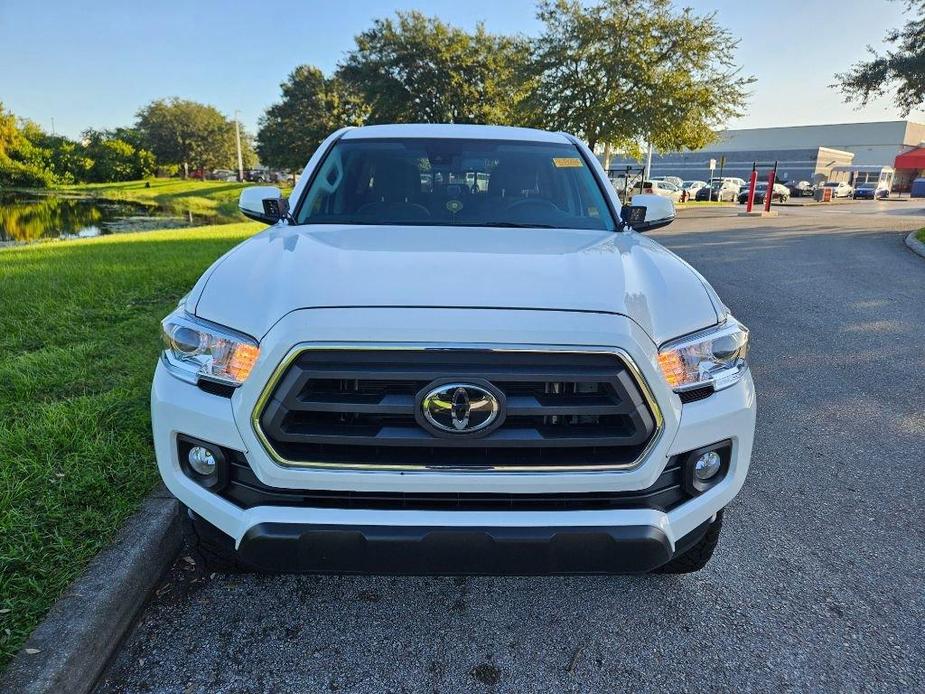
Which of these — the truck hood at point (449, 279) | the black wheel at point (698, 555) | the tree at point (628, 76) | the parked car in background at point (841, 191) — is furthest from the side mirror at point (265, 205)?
the parked car in background at point (841, 191)

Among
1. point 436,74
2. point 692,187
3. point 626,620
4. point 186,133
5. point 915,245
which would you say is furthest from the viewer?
point 186,133

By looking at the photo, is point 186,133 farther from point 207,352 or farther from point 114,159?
point 207,352

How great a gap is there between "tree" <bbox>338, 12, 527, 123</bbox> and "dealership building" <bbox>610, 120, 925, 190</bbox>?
35.7m

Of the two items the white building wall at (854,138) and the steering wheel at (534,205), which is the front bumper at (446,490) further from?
the white building wall at (854,138)

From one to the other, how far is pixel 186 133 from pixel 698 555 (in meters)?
88.7

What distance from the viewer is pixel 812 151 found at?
6212 cm

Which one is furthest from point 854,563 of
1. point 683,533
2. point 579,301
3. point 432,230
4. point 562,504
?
point 432,230

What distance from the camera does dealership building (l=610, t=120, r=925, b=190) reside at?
63938 millimetres

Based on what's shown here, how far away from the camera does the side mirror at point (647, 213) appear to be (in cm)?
318

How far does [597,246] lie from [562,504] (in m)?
1.12

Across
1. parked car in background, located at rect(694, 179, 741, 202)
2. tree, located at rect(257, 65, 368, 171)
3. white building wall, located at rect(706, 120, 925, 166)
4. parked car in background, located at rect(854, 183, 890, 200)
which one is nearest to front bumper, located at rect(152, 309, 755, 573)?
parked car in background, located at rect(694, 179, 741, 202)

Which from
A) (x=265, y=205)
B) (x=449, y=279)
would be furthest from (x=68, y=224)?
(x=449, y=279)

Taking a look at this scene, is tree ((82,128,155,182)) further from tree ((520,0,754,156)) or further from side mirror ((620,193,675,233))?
side mirror ((620,193,675,233))

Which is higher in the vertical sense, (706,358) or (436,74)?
(436,74)
